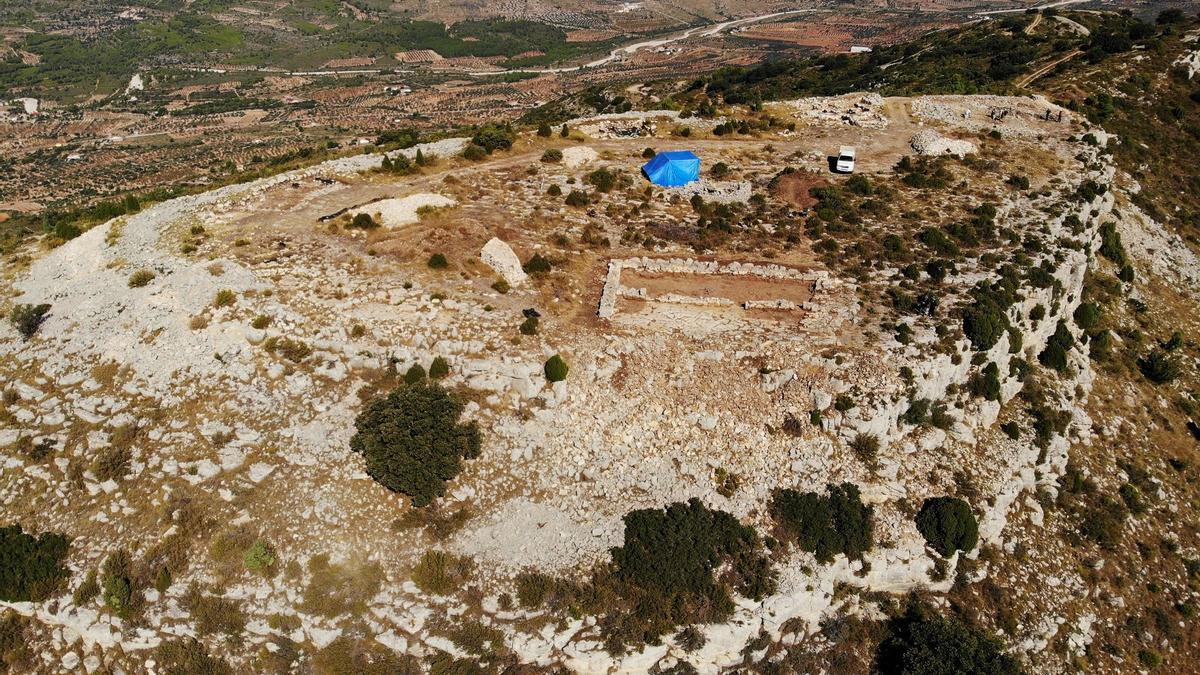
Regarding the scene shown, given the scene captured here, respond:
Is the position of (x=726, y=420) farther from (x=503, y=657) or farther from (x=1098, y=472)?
(x=1098, y=472)

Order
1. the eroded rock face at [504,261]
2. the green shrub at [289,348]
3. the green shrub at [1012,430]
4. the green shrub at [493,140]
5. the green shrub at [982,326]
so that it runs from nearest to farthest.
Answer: the green shrub at [289,348] → the green shrub at [982,326] → the green shrub at [1012,430] → the eroded rock face at [504,261] → the green shrub at [493,140]

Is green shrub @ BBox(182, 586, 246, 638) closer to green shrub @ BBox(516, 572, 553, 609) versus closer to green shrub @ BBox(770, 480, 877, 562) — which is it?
green shrub @ BBox(516, 572, 553, 609)

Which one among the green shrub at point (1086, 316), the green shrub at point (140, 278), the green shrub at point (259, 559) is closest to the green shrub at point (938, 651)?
the green shrub at point (259, 559)

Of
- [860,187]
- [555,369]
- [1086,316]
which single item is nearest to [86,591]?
[555,369]

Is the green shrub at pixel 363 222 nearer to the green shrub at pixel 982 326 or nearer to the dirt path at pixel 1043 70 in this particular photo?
the green shrub at pixel 982 326

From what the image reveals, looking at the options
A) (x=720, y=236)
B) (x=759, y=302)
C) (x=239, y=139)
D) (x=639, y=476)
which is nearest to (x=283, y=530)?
(x=639, y=476)

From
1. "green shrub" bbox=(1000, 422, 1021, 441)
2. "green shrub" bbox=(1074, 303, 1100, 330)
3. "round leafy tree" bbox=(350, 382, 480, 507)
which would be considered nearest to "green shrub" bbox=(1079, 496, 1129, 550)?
"green shrub" bbox=(1000, 422, 1021, 441)
